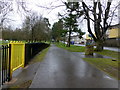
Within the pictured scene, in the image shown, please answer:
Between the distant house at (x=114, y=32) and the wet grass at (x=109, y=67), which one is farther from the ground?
the distant house at (x=114, y=32)

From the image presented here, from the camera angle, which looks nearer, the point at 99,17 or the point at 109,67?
the point at 109,67

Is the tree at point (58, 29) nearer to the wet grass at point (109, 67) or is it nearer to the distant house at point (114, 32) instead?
the distant house at point (114, 32)

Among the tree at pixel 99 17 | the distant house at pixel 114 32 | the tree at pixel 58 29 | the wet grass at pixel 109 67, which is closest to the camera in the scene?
the wet grass at pixel 109 67

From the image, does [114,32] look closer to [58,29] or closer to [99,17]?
[58,29]

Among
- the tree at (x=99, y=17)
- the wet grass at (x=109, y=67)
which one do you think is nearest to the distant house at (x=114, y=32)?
the tree at (x=99, y=17)

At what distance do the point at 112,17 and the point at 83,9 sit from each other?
13.1ft

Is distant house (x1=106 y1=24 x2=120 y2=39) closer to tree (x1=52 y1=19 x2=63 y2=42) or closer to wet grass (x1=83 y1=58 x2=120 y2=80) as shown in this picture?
tree (x1=52 y1=19 x2=63 y2=42)

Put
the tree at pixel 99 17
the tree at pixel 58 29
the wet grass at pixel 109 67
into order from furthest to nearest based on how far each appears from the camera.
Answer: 1. the tree at pixel 58 29
2. the tree at pixel 99 17
3. the wet grass at pixel 109 67

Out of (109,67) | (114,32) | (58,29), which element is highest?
(58,29)

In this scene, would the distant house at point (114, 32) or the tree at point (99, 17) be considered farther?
the distant house at point (114, 32)

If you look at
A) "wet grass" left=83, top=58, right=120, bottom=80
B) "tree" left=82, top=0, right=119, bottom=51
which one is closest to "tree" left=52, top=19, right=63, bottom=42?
"tree" left=82, top=0, right=119, bottom=51

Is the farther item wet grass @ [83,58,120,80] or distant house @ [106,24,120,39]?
distant house @ [106,24,120,39]

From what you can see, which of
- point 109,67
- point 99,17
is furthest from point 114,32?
point 109,67

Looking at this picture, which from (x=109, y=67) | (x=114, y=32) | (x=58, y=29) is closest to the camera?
(x=109, y=67)
